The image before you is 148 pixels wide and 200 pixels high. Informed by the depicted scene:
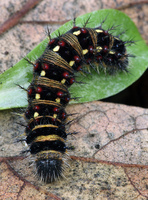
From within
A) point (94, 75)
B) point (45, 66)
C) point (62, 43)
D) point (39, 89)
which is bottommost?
point (94, 75)

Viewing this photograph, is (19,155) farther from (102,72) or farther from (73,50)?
(102,72)

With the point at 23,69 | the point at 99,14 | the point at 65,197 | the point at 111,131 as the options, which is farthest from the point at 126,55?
the point at 65,197

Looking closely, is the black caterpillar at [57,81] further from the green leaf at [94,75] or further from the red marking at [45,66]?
the green leaf at [94,75]

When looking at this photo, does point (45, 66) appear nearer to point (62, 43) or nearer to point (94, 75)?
point (62, 43)

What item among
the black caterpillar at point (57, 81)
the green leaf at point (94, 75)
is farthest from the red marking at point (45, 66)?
the green leaf at point (94, 75)

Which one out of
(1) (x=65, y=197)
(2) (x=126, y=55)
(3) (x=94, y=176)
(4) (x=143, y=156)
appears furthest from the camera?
(2) (x=126, y=55)

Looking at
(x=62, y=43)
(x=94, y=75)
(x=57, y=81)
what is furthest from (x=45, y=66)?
(x=94, y=75)
